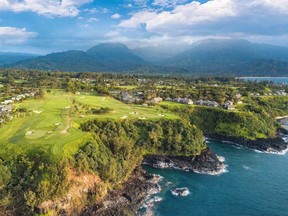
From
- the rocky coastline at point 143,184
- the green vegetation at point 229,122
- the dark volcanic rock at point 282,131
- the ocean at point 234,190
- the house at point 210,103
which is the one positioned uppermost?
the house at point 210,103

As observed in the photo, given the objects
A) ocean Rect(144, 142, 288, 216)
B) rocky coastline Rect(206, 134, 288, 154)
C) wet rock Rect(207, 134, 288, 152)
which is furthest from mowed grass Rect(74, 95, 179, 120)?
wet rock Rect(207, 134, 288, 152)

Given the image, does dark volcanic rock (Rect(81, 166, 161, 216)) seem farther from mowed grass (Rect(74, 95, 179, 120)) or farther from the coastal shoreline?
mowed grass (Rect(74, 95, 179, 120))

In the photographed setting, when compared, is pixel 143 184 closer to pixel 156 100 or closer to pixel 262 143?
pixel 262 143

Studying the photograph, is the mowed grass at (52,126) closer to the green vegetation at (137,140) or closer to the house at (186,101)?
the green vegetation at (137,140)

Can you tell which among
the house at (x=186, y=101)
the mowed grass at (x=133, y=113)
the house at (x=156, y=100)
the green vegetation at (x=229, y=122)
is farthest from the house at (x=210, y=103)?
the mowed grass at (x=133, y=113)

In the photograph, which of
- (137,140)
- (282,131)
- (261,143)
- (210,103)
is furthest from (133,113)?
(282,131)

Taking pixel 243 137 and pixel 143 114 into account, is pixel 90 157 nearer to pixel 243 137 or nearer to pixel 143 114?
pixel 143 114
